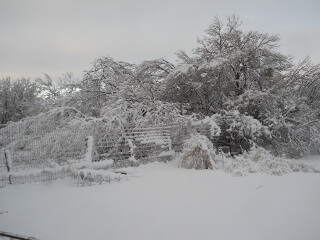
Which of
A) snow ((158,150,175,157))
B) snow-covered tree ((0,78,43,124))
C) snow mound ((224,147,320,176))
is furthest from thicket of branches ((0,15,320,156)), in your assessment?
snow-covered tree ((0,78,43,124))

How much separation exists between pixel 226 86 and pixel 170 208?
10197mm

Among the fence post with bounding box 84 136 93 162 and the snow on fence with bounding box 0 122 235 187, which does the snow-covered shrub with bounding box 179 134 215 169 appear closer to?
the snow on fence with bounding box 0 122 235 187

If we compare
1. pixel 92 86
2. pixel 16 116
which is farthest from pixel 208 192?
pixel 16 116

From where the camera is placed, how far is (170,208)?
4.65 meters

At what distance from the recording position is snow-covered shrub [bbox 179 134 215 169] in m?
8.14

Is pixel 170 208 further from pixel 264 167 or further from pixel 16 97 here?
pixel 16 97

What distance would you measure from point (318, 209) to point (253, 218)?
1158mm

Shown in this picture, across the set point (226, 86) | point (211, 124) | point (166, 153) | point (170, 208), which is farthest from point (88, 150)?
point (226, 86)

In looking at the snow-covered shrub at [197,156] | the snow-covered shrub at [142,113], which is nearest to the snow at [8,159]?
the snow-covered shrub at [142,113]

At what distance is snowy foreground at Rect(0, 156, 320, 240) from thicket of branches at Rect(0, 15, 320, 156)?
18.7ft

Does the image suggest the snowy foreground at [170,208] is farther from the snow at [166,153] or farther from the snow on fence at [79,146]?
the snow at [166,153]

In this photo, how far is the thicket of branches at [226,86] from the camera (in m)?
12.4

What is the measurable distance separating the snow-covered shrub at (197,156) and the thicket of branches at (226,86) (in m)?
3.41

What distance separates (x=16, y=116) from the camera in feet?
79.6
